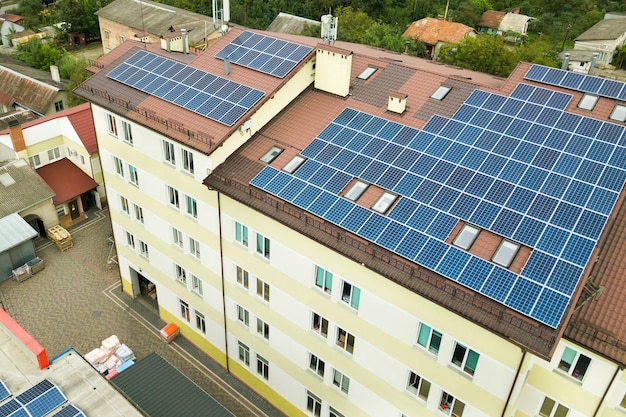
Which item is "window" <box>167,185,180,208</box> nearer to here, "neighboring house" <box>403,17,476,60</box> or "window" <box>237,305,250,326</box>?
"window" <box>237,305,250,326</box>

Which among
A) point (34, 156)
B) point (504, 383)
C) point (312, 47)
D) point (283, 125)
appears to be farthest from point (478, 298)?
point (34, 156)

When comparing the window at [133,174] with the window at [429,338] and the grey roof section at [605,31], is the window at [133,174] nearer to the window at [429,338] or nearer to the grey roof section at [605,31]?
the window at [429,338]

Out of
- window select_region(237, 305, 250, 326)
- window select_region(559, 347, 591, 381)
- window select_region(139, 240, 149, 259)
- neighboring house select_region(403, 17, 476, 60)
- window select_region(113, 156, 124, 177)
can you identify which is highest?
window select_region(559, 347, 591, 381)

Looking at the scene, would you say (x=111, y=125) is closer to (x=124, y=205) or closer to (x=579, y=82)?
(x=124, y=205)

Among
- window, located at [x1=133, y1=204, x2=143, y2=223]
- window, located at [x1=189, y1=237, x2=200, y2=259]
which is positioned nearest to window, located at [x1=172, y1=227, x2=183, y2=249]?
window, located at [x1=189, y1=237, x2=200, y2=259]

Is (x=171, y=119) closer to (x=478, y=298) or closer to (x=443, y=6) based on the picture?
(x=478, y=298)
